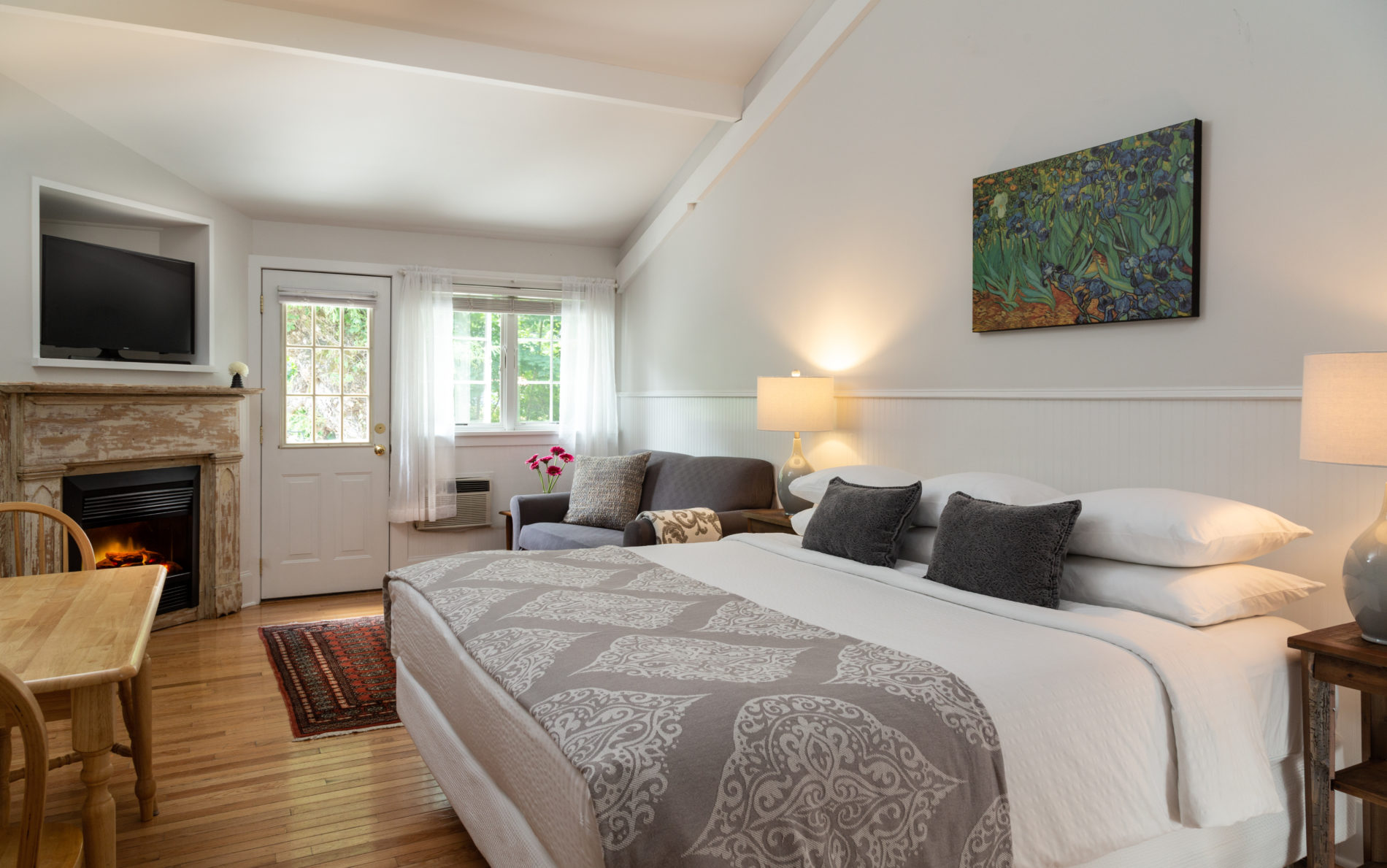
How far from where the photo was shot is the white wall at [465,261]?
5109 mm

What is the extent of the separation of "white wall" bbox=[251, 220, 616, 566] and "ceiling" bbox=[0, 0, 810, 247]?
0.39 ft

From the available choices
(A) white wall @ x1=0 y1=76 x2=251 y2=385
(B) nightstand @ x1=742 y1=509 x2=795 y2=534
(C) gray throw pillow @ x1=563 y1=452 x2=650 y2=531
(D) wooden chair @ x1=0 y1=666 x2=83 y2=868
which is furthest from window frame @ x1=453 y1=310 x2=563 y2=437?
(D) wooden chair @ x1=0 y1=666 x2=83 y2=868

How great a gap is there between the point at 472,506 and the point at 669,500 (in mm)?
1718

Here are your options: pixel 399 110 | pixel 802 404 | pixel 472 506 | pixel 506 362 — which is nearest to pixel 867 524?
pixel 802 404

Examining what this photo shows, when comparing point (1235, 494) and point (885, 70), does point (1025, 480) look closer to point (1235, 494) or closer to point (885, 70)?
point (1235, 494)

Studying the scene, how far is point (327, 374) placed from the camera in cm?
518

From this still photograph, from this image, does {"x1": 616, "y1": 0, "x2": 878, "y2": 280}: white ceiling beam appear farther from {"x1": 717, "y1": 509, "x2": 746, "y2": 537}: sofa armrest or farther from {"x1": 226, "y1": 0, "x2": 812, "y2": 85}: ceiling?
{"x1": 717, "y1": 509, "x2": 746, "y2": 537}: sofa armrest

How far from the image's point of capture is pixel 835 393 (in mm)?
3766

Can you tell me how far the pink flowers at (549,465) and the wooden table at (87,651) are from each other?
10.9 ft

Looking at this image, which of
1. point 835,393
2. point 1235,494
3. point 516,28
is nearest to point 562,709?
point 1235,494

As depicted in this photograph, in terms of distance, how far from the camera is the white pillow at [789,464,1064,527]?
2.45 metres

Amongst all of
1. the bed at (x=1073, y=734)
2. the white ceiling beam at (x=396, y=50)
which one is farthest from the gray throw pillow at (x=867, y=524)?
the white ceiling beam at (x=396, y=50)

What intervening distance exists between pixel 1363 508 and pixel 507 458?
4655 millimetres

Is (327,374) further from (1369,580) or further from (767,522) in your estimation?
(1369,580)
